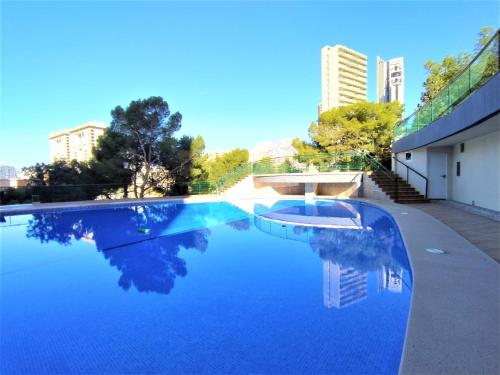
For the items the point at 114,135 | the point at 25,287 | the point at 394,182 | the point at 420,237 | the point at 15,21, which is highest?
the point at 15,21

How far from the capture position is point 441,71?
19438mm

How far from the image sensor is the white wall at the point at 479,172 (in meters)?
8.25

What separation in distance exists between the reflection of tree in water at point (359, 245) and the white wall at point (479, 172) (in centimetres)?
291

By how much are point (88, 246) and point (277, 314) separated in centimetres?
651

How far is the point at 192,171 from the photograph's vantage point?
68.0ft

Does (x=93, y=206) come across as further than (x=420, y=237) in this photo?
Yes

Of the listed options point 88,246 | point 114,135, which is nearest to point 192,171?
point 114,135

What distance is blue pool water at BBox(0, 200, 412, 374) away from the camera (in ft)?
8.82

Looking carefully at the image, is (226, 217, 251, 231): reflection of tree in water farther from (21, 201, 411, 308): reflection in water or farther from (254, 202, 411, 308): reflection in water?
(254, 202, 411, 308): reflection in water

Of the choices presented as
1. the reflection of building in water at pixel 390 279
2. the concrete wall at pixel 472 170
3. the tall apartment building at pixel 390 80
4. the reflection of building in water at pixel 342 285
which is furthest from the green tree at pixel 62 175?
the tall apartment building at pixel 390 80

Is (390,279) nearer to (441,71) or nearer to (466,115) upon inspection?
(466,115)

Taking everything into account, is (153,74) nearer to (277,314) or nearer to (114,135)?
(114,135)

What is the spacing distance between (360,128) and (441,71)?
20.4 ft

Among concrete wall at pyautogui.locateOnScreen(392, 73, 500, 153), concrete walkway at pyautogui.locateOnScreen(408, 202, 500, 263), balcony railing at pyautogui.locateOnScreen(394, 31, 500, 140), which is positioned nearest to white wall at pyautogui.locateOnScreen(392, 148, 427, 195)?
concrete wall at pyautogui.locateOnScreen(392, 73, 500, 153)
